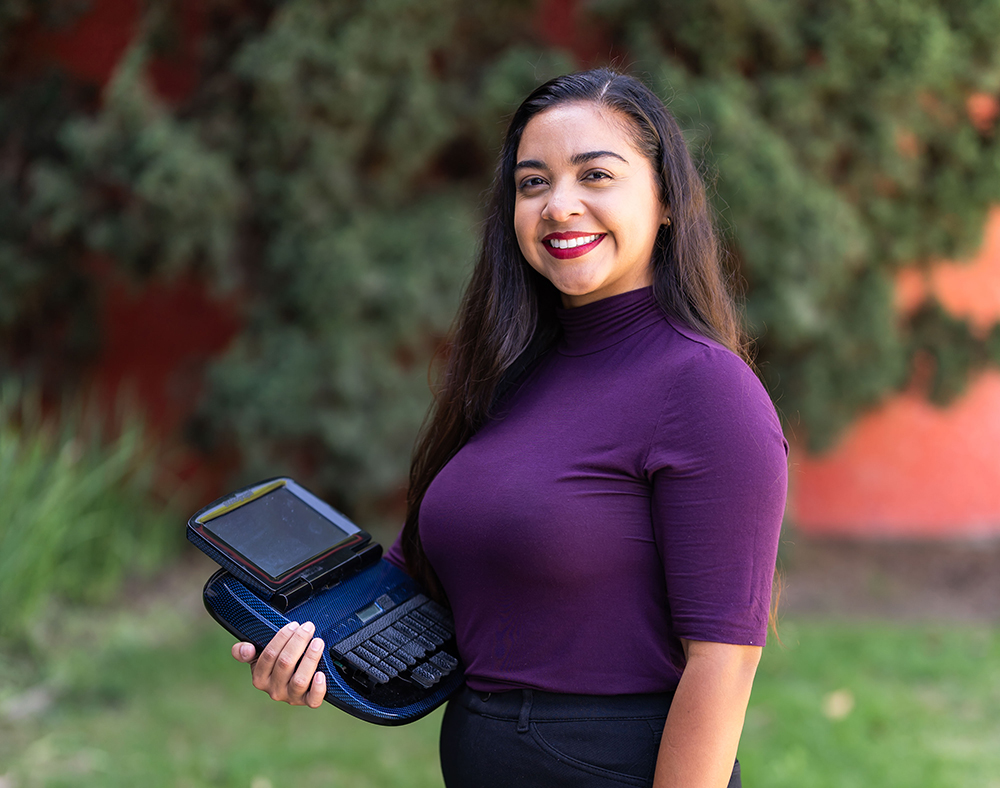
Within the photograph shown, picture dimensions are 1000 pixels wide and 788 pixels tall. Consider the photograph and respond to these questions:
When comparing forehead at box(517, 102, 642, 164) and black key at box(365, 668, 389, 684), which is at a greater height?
forehead at box(517, 102, 642, 164)

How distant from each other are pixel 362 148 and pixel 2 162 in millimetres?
1884

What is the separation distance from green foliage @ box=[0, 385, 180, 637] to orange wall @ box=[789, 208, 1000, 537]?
11.8 ft

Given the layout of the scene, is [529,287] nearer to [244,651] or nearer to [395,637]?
[395,637]

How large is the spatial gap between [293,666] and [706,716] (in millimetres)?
656

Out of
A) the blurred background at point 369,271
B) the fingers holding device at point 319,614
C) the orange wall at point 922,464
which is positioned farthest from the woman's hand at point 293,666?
the orange wall at point 922,464

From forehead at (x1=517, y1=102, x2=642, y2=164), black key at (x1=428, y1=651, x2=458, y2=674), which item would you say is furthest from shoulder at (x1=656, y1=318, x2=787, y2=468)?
black key at (x1=428, y1=651, x2=458, y2=674)

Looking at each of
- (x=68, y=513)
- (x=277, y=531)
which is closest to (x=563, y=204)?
(x=277, y=531)

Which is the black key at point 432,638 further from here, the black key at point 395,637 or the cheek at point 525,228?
the cheek at point 525,228

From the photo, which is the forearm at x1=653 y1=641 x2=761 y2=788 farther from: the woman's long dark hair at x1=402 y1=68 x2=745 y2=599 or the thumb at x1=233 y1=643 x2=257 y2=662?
the thumb at x1=233 y1=643 x2=257 y2=662

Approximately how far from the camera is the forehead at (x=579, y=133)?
1590 millimetres

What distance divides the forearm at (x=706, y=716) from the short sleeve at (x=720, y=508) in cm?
3

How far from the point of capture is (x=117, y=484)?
4875mm

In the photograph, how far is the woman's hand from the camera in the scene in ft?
4.91

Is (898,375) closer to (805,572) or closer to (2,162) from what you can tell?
(805,572)
